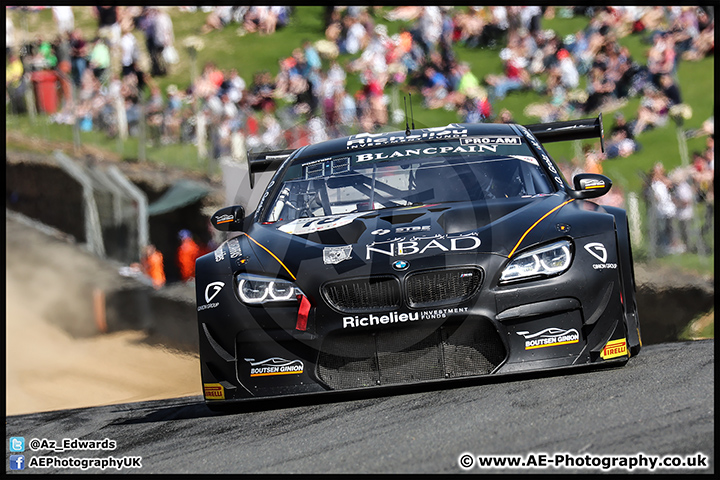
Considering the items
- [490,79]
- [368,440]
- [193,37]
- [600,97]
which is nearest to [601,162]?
[600,97]

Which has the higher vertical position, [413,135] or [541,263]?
[413,135]

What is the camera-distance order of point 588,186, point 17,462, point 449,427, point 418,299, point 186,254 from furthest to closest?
point 186,254 → point 588,186 → point 17,462 → point 418,299 → point 449,427

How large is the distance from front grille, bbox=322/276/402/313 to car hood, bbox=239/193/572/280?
5 centimetres

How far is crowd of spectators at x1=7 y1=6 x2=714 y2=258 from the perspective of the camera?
15672mm

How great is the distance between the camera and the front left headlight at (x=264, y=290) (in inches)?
175

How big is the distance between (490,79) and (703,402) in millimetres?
14854

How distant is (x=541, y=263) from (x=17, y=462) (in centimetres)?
275

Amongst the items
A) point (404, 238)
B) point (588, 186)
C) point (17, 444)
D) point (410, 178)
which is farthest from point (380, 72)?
point (17, 444)

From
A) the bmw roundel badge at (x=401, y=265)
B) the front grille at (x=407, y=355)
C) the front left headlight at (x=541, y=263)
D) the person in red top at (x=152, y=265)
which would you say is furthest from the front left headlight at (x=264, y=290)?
the person in red top at (x=152, y=265)

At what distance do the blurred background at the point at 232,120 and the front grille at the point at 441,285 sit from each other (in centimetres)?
551

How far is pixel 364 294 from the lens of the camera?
14.3 ft

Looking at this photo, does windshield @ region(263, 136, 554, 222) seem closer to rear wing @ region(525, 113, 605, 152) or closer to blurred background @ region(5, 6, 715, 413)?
rear wing @ region(525, 113, 605, 152)

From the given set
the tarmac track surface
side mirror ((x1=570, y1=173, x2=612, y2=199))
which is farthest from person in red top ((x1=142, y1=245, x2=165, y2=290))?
side mirror ((x1=570, y1=173, x2=612, y2=199))

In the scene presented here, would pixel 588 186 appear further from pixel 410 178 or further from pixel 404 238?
pixel 404 238
